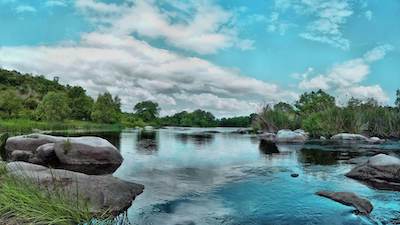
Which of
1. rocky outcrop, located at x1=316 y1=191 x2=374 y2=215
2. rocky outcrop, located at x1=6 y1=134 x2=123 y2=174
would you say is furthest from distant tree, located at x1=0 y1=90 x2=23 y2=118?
rocky outcrop, located at x1=316 y1=191 x2=374 y2=215

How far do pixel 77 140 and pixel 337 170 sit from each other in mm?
13954

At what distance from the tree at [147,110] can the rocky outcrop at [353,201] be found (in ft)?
477

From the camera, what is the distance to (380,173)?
1501 centimetres

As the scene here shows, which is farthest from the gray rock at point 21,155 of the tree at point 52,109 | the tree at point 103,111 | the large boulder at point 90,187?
the tree at point 103,111

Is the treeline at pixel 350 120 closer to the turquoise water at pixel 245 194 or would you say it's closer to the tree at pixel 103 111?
the turquoise water at pixel 245 194

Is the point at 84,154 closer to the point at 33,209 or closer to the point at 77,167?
the point at 77,167

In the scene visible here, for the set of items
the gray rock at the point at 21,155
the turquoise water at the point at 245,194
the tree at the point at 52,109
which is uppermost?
the tree at the point at 52,109

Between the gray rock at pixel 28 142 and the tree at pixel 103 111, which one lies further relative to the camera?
the tree at pixel 103 111

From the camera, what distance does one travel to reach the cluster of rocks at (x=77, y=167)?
9.88 metres

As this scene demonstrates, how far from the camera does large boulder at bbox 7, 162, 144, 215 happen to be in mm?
9584

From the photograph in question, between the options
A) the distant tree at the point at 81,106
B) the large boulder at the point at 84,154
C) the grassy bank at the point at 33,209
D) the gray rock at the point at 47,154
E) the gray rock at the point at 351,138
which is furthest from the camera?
the distant tree at the point at 81,106

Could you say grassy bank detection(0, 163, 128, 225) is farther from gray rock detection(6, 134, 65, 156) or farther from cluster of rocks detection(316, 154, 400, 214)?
gray rock detection(6, 134, 65, 156)

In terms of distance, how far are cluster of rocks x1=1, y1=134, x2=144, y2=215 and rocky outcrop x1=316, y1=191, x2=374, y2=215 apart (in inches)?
253

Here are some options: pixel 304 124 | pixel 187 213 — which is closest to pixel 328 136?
pixel 304 124
